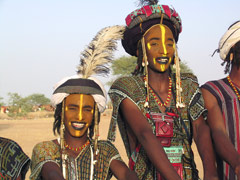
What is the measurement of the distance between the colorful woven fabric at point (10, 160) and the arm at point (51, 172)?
0.76 feet

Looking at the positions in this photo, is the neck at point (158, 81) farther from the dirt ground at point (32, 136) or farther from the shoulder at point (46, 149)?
the dirt ground at point (32, 136)

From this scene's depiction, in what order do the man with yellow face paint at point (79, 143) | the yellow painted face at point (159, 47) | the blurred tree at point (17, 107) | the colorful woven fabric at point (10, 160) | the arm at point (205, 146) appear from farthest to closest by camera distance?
the blurred tree at point (17, 107)
the yellow painted face at point (159, 47)
the man with yellow face paint at point (79, 143)
the arm at point (205, 146)
the colorful woven fabric at point (10, 160)

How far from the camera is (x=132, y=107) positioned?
3.58m

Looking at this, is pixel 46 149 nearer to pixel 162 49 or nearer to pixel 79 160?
pixel 79 160

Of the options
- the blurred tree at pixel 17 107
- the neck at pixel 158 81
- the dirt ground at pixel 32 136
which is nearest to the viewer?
the neck at pixel 158 81

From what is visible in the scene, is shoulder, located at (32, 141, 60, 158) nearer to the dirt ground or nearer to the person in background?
the person in background

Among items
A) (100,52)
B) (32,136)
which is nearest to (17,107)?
(32,136)

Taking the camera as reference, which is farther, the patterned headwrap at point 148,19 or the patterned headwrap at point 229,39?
the patterned headwrap at point 148,19

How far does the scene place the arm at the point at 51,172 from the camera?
129 inches

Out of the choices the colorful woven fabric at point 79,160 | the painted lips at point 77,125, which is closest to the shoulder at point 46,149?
the colorful woven fabric at point 79,160

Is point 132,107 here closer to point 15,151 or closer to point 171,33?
point 171,33

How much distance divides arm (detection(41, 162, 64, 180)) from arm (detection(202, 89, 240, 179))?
1327 mm

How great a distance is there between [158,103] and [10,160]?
136 cm

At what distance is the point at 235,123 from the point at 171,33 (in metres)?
0.99
